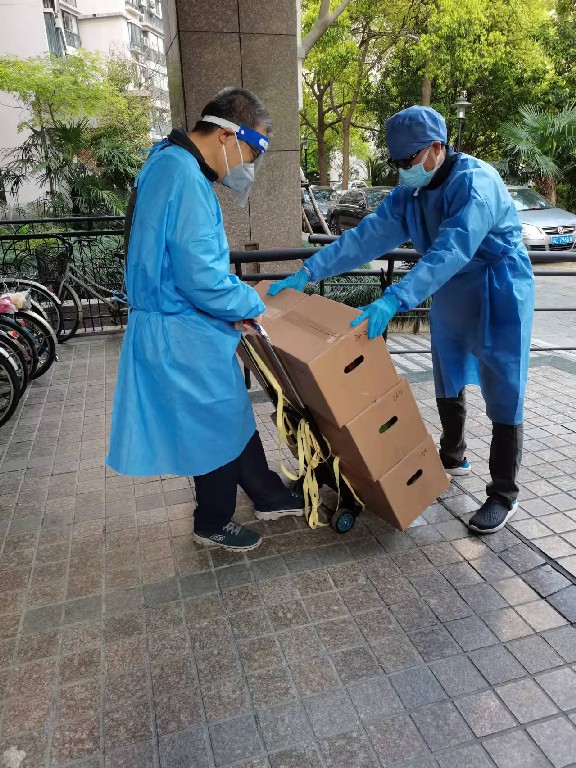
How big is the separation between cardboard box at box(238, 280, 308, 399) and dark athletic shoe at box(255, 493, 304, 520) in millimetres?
602

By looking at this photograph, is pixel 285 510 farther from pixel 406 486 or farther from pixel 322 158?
pixel 322 158

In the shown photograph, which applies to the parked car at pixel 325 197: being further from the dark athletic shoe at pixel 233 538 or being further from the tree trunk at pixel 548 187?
the dark athletic shoe at pixel 233 538

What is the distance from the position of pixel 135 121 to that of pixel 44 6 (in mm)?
16057

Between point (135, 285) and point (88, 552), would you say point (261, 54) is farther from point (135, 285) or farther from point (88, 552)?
point (88, 552)

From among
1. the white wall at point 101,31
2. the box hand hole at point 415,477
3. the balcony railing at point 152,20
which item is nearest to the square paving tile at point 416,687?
the box hand hole at point 415,477

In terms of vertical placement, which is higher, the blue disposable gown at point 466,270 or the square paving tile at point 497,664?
the blue disposable gown at point 466,270

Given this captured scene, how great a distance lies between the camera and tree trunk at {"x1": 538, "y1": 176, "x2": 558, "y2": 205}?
17094 millimetres

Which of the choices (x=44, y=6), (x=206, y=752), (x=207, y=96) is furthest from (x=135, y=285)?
(x=44, y=6)

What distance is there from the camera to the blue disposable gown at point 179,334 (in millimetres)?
2115

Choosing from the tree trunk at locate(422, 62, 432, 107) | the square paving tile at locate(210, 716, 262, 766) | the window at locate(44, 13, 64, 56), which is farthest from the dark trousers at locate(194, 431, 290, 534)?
the window at locate(44, 13, 64, 56)

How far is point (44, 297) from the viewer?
20.4 ft

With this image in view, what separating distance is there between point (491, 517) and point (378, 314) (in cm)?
117

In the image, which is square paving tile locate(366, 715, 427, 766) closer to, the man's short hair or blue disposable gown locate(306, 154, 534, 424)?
blue disposable gown locate(306, 154, 534, 424)

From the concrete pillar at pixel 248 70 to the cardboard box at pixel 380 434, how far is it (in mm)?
3572
